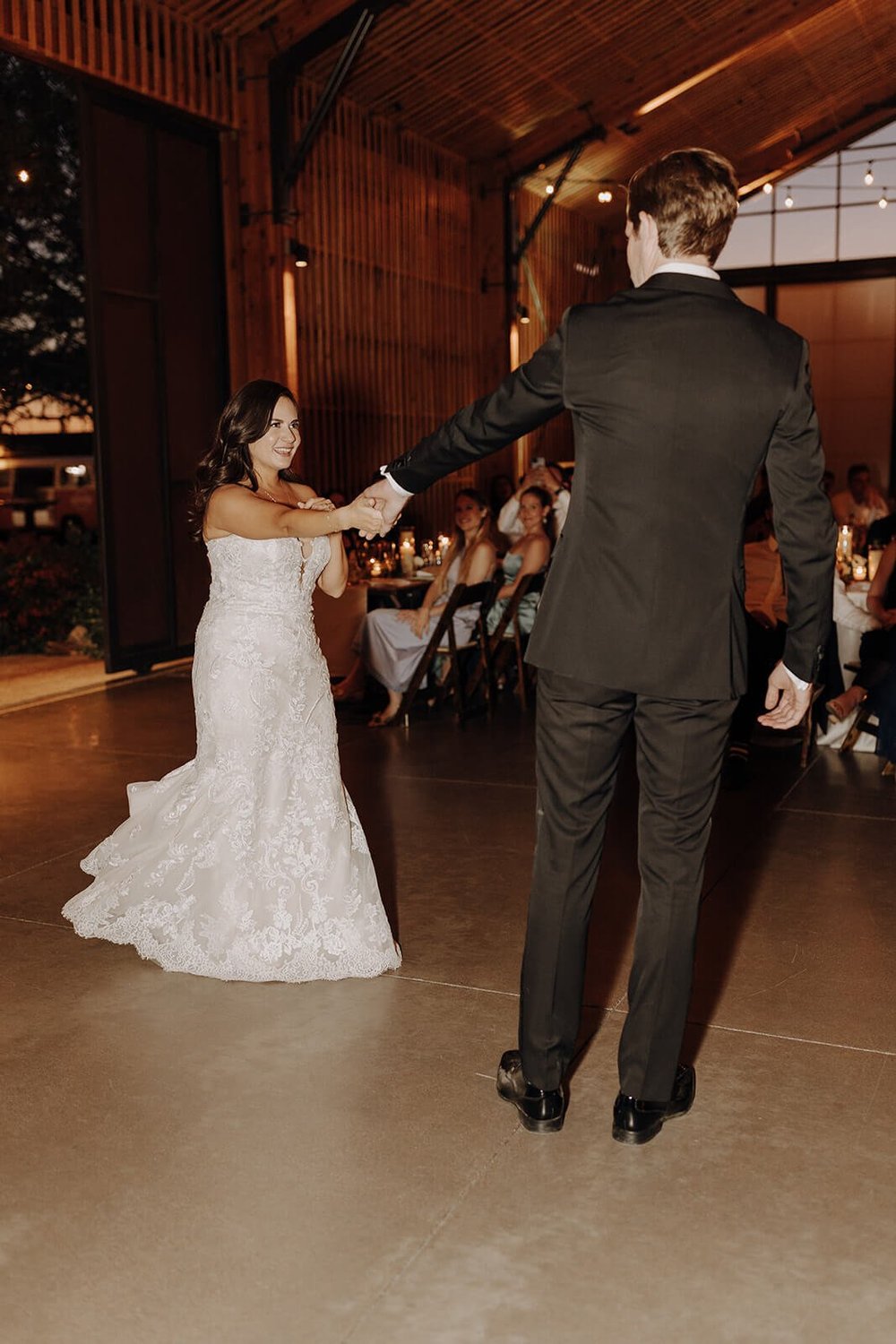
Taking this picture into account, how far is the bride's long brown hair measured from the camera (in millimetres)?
3674

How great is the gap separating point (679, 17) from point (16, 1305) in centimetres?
1258

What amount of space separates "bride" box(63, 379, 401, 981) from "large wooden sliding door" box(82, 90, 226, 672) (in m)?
5.58

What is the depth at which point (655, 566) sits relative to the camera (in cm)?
239

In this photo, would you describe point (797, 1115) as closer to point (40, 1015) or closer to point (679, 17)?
point (40, 1015)

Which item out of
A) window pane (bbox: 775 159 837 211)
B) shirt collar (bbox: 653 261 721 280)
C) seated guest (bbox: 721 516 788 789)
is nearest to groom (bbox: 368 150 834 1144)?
shirt collar (bbox: 653 261 721 280)

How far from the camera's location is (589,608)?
2.45m

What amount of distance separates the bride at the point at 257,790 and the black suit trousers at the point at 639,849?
1.09 metres

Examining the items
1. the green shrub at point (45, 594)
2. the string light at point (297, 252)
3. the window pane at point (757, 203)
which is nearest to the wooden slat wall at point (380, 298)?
the string light at point (297, 252)

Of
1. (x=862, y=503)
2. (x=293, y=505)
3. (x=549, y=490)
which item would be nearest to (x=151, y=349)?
(x=549, y=490)

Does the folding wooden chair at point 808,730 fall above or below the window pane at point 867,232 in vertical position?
below

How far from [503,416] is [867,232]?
55.6 feet

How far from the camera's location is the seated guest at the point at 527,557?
26.2ft

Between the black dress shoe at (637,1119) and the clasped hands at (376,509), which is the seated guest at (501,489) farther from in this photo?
the black dress shoe at (637,1119)

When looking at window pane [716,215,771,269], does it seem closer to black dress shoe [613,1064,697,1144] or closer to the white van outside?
the white van outside
